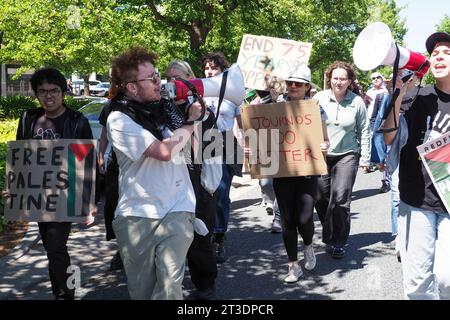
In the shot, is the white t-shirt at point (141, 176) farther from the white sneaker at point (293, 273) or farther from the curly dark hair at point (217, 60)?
the curly dark hair at point (217, 60)

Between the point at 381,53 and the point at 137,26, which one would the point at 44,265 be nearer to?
the point at 381,53

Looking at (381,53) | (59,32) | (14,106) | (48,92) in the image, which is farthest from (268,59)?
(59,32)

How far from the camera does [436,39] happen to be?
3.21m

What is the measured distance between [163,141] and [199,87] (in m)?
0.46

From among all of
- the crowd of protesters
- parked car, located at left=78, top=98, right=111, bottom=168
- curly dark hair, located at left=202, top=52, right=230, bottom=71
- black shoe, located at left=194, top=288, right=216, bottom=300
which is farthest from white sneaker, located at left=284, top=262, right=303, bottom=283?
parked car, located at left=78, top=98, right=111, bottom=168

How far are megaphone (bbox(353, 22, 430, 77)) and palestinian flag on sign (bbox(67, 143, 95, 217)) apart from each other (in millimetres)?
1932

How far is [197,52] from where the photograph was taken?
12859mm

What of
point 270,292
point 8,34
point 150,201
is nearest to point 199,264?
point 270,292

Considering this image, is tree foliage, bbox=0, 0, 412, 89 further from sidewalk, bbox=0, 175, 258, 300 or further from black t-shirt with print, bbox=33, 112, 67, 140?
black t-shirt with print, bbox=33, 112, 67, 140

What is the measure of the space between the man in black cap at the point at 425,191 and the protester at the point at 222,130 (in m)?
1.89

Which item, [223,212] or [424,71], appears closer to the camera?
[424,71]

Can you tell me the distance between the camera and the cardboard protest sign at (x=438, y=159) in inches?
125

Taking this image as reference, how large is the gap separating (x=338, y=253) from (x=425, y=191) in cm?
229
